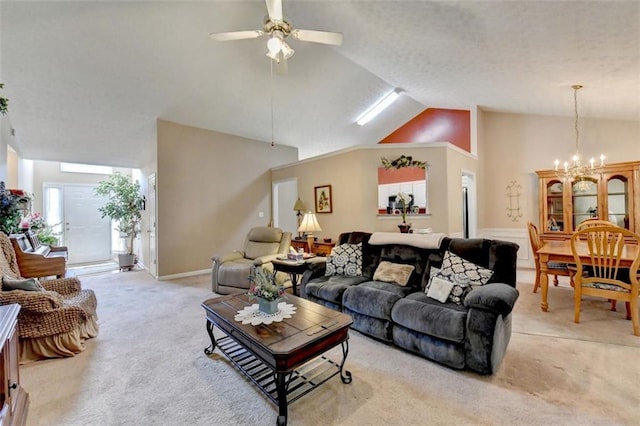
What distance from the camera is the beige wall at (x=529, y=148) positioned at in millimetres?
4688

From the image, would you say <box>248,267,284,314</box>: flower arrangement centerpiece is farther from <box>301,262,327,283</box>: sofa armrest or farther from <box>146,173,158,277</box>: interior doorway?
<box>146,173,158,277</box>: interior doorway

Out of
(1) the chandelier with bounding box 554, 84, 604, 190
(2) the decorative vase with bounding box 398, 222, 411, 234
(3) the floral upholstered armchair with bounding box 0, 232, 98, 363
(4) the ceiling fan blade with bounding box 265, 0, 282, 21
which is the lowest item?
(3) the floral upholstered armchair with bounding box 0, 232, 98, 363

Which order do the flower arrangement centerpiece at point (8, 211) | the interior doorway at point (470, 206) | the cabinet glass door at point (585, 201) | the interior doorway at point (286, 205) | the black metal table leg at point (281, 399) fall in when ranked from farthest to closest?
the interior doorway at point (286, 205) → the interior doorway at point (470, 206) → the cabinet glass door at point (585, 201) → the flower arrangement centerpiece at point (8, 211) → the black metal table leg at point (281, 399)

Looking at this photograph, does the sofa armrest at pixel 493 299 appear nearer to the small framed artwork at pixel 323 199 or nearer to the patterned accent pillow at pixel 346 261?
the patterned accent pillow at pixel 346 261

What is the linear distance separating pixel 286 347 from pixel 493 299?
1.48 metres

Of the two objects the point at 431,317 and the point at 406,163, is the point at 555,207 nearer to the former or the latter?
the point at 406,163

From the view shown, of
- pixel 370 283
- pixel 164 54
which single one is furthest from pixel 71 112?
pixel 370 283

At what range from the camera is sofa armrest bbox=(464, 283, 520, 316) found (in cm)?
198

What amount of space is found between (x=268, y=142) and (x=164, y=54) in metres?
3.20

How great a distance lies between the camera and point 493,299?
6.57 feet

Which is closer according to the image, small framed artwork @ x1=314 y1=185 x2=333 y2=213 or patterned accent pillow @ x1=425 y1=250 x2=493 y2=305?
patterned accent pillow @ x1=425 y1=250 x2=493 y2=305

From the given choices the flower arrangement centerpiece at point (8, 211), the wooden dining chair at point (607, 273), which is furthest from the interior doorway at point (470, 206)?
the flower arrangement centerpiece at point (8, 211)

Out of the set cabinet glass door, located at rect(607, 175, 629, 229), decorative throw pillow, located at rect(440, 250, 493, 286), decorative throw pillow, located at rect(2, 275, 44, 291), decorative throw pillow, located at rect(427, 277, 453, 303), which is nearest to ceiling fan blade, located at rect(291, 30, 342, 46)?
decorative throw pillow, located at rect(440, 250, 493, 286)

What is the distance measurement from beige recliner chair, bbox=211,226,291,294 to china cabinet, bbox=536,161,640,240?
15.4 ft
